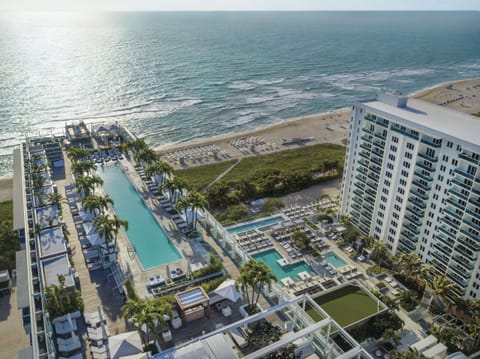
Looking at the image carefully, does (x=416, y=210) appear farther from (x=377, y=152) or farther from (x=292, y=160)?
(x=292, y=160)

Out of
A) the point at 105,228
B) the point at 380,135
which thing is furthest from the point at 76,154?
the point at 380,135

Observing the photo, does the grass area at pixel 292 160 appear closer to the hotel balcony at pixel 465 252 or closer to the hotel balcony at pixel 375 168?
the hotel balcony at pixel 375 168

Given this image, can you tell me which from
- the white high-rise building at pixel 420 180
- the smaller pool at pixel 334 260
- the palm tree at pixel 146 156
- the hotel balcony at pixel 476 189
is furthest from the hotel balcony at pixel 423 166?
the palm tree at pixel 146 156

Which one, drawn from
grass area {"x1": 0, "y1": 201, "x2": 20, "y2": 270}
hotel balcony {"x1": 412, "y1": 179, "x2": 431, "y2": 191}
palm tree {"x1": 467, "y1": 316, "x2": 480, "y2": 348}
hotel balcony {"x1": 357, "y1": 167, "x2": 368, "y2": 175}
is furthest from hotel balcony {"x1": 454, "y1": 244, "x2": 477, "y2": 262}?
grass area {"x1": 0, "y1": 201, "x2": 20, "y2": 270}

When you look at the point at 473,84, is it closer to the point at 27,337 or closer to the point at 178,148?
A: the point at 178,148

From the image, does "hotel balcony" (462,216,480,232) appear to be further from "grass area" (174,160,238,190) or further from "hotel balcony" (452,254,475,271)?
"grass area" (174,160,238,190)
